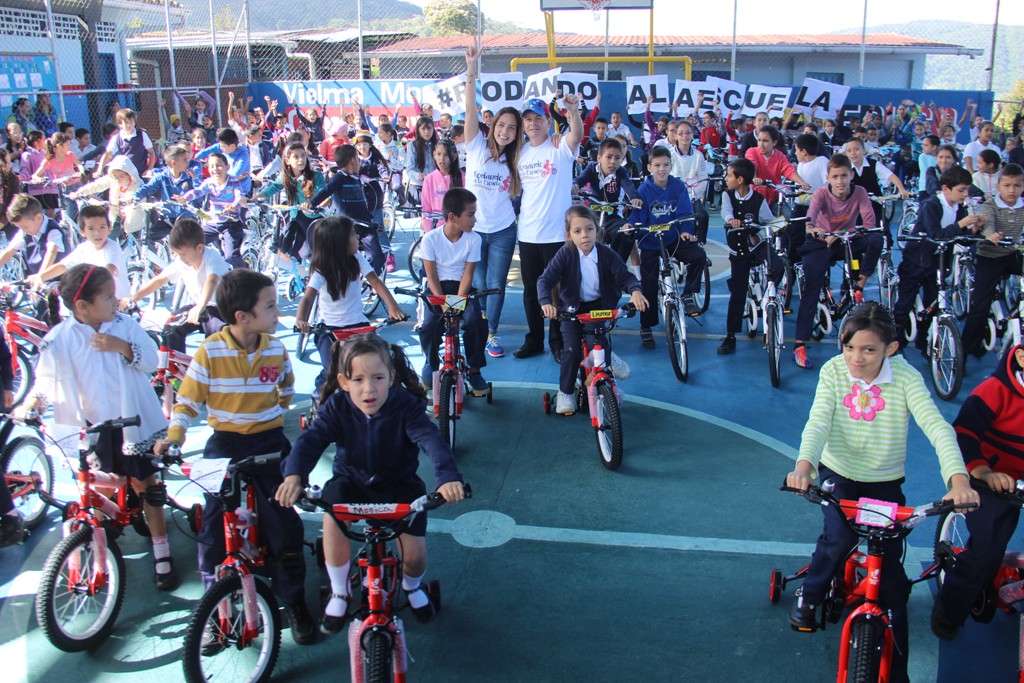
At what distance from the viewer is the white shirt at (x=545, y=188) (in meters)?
7.89

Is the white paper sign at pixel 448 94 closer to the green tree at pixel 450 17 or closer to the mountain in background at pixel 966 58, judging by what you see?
the mountain in background at pixel 966 58

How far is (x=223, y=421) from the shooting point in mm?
4152

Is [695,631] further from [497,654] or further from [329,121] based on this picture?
[329,121]

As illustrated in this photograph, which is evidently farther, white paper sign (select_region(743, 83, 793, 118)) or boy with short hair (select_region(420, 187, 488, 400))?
white paper sign (select_region(743, 83, 793, 118))

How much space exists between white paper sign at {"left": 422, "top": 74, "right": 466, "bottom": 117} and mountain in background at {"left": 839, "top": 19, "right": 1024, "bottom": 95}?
48.1 feet

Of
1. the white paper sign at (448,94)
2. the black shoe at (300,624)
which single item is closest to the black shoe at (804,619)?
the black shoe at (300,624)

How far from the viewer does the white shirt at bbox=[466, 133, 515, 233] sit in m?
7.98

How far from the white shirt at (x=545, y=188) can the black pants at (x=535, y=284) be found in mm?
73

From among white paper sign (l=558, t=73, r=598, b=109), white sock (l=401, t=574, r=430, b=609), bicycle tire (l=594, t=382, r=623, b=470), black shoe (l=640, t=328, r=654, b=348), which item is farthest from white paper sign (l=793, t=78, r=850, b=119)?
white sock (l=401, t=574, r=430, b=609)

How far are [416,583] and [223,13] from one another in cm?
2627

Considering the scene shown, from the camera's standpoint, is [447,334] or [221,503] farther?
[447,334]

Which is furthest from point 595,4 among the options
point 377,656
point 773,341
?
point 377,656

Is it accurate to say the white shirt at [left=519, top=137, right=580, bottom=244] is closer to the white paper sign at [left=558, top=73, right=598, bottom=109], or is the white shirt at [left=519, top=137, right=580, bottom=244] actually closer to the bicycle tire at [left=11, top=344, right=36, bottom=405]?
the bicycle tire at [left=11, top=344, right=36, bottom=405]

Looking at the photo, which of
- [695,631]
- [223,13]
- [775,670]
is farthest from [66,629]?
[223,13]
